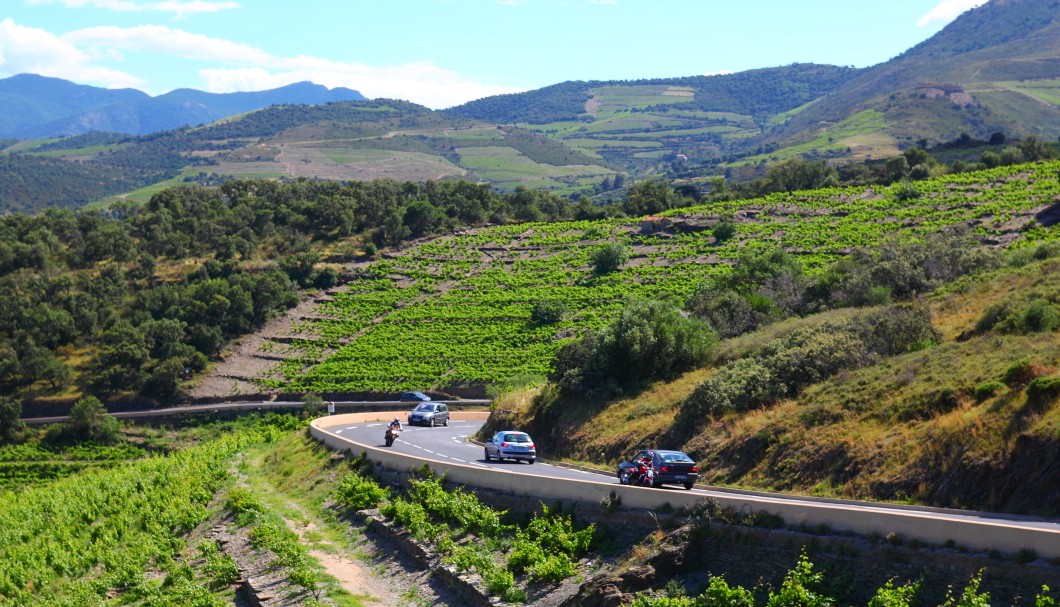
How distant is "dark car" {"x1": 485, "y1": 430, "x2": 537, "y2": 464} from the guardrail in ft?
15.0

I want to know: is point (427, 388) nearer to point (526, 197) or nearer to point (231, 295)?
point (231, 295)

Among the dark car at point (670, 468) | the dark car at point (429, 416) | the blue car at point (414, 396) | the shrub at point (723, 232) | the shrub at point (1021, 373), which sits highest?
the shrub at point (1021, 373)

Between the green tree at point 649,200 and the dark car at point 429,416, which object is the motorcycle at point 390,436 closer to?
the dark car at point 429,416

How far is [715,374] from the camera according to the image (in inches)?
1359

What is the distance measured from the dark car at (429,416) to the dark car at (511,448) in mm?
17477

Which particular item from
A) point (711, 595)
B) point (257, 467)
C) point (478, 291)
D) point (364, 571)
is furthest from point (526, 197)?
point (711, 595)

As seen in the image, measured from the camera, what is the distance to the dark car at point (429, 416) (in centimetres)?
5255

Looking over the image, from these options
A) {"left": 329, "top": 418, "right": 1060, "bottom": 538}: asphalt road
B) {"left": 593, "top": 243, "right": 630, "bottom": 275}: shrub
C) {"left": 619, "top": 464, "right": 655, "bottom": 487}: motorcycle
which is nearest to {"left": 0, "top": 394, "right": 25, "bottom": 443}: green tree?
{"left": 329, "top": 418, "right": 1060, "bottom": 538}: asphalt road

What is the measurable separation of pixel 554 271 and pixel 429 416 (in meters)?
40.3

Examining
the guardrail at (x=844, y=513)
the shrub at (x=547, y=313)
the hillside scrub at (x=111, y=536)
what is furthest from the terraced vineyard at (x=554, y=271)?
the guardrail at (x=844, y=513)

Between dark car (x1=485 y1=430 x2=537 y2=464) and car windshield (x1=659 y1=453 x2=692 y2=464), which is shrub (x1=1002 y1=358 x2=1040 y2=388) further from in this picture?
dark car (x1=485 y1=430 x2=537 y2=464)

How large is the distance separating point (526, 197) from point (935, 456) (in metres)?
113

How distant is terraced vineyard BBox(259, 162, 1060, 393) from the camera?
7238cm

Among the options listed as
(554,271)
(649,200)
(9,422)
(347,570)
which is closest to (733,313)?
(347,570)
